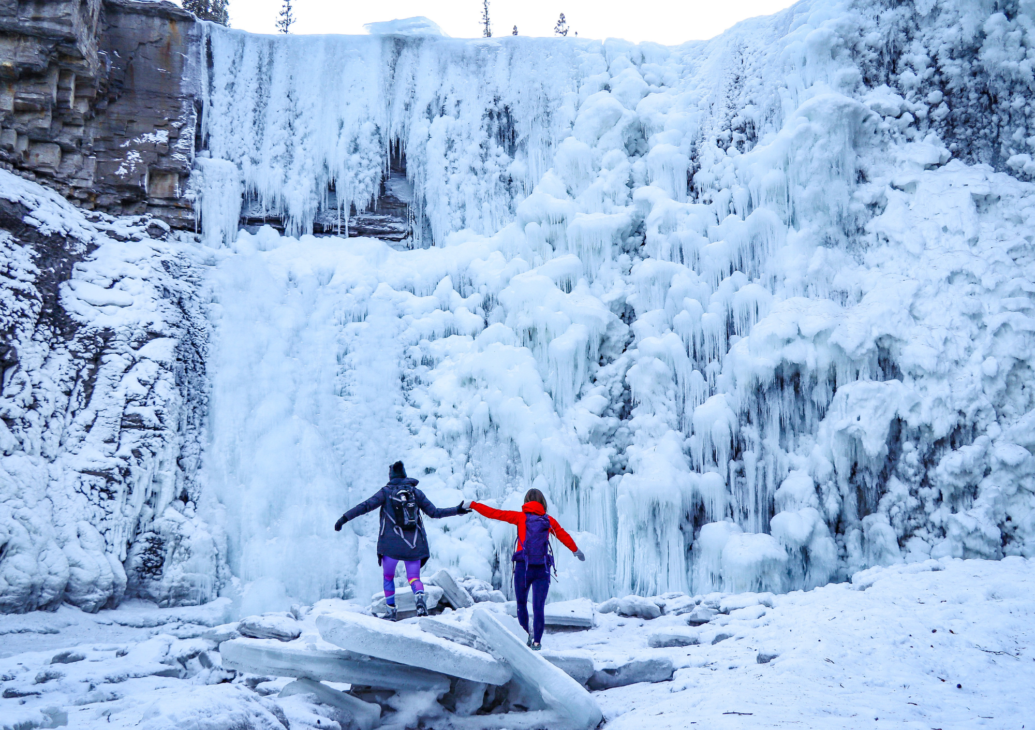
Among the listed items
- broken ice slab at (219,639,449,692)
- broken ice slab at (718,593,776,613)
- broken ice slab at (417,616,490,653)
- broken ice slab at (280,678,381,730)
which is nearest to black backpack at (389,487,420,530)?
broken ice slab at (417,616,490,653)

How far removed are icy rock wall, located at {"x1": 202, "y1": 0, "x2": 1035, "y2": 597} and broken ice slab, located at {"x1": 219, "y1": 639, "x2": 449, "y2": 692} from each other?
369 cm

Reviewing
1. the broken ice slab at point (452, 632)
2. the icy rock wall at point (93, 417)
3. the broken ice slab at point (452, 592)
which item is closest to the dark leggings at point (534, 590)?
the broken ice slab at point (452, 632)

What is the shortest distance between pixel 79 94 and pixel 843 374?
344 inches

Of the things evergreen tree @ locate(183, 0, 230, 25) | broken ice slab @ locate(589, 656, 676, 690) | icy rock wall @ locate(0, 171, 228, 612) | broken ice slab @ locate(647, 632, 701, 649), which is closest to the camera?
broken ice slab @ locate(589, 656, 676, 690)

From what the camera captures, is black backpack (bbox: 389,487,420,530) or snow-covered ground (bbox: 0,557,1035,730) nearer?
snow-covered ground (bbox: 0,557,1035,730)

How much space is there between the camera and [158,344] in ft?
25.4

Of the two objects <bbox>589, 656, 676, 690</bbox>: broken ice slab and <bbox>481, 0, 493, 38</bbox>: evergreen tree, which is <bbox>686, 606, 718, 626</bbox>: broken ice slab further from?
<bbox>481, 0, 493, 38</bbox>: evergreen tree

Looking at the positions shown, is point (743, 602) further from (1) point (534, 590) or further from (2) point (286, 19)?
(2) point (286, 19)

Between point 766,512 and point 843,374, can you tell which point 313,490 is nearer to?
point 766,512

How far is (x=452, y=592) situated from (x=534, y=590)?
144 cm

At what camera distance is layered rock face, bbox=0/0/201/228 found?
767 cm

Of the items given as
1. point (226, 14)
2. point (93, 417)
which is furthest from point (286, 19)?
point (93, 417)

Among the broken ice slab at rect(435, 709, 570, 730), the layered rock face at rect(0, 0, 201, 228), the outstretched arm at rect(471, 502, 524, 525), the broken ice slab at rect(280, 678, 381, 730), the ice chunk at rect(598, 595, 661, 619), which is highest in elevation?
the layered rock face at rect(0, 0, 201, 228)

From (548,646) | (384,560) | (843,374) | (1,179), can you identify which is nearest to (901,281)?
(843,374)
